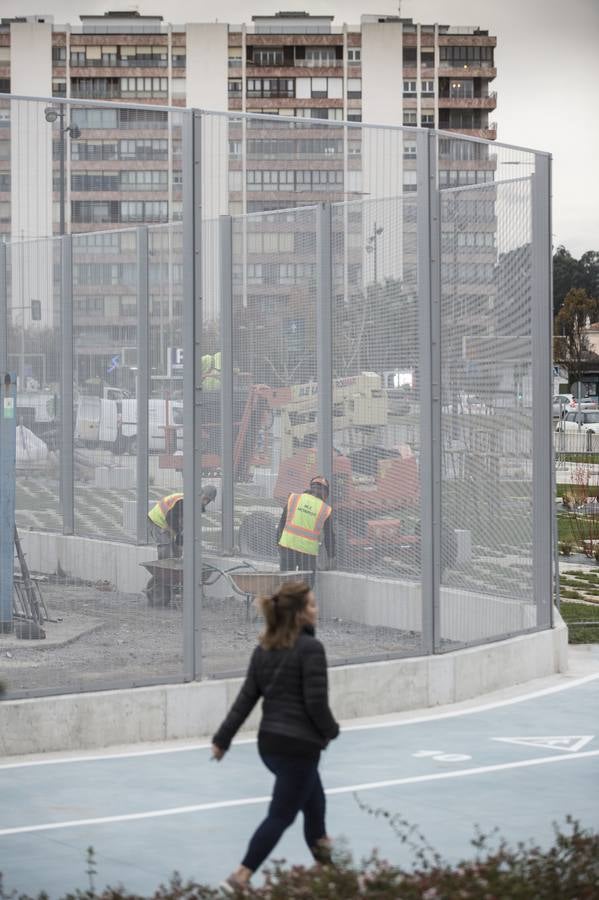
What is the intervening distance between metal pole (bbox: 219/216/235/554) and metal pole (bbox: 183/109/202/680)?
42 centimetres

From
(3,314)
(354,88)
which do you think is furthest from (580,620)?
(354,88)

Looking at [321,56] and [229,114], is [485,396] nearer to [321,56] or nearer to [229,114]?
[229,114]

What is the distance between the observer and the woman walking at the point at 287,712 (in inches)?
274

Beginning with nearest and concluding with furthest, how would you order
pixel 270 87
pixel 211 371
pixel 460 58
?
pixel 211 371
pixel 270 87
pixel 460 58

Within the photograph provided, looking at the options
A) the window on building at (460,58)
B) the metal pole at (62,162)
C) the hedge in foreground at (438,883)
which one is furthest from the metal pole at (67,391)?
the window on building at (460,58)

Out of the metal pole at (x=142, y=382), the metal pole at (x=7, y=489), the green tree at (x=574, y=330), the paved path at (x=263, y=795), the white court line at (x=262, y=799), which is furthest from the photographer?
the green tree at (x=574, y=330)

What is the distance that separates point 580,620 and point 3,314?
893 centimetres

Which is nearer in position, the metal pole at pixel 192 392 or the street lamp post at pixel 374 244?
the metal pole at pixel 192 392

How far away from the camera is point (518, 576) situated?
13.8 metres

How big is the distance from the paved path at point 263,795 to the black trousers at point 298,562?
4.50 feet

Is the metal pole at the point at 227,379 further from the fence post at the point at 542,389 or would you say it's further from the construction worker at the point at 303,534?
the fence post at the point at 542,389

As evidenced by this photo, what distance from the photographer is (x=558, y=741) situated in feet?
36.4

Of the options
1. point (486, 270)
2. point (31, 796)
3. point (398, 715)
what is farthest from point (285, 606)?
point (486, 270)

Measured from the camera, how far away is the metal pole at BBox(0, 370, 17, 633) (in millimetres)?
10867
